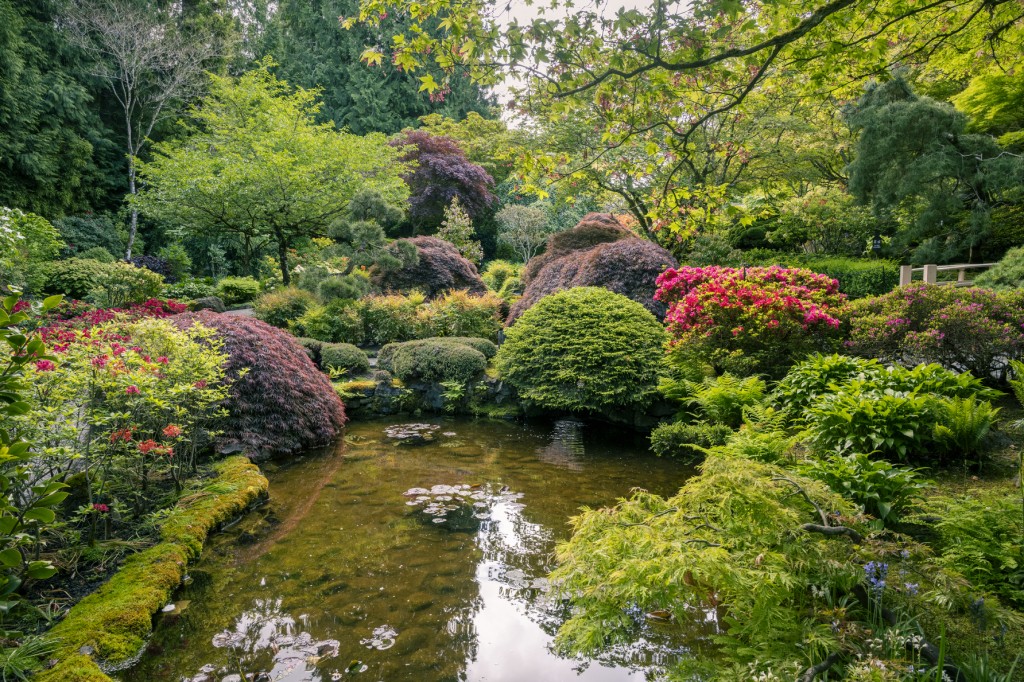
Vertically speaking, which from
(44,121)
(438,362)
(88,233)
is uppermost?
(44,121)

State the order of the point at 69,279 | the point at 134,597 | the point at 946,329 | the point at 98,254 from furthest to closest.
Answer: the point at 98,254
the point at 69,279
the point at 946,329
the point at 134,597

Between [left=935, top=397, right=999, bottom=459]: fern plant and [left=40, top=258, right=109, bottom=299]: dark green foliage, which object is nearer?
→ [left=935, top=397, right=999, bottom=459]: fern plant

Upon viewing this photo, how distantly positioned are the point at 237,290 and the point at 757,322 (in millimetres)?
13549

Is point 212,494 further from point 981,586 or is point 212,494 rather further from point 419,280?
point 419,280

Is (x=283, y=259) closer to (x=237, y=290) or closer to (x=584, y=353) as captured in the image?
(x=237, y=290)

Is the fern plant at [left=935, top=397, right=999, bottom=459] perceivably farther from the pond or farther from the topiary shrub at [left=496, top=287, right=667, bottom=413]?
the topiary shrub at [left=496, top=287, right=667, bottom=413]

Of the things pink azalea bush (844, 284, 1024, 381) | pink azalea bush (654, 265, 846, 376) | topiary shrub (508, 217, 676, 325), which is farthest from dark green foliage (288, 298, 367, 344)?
pink azalea bush (844, 284, 1024, 381)

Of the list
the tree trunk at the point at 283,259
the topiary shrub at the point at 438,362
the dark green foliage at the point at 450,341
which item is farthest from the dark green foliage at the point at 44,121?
the topiary shrub at the point at 438,362

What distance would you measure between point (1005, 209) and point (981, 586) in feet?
43.2

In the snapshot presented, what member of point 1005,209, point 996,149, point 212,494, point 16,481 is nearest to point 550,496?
point 212,494

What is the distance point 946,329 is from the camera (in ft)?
19.1

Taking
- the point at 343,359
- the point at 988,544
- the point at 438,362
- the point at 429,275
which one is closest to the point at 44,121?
the point at 429,275

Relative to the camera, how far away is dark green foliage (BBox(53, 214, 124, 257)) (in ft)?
50.7

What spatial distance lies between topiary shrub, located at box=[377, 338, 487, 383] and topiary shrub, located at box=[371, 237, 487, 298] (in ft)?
11.5
